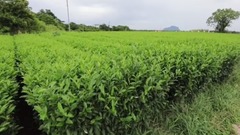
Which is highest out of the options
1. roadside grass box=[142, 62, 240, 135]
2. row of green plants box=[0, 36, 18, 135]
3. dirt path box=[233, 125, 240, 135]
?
row of green plants box=[0, 36, 18, 135]

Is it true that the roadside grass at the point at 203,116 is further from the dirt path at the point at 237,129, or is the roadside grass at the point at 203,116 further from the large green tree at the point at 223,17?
the large green tree at the point at 223,17

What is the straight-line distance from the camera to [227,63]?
587cm

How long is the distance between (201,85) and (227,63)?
1702 millimetres

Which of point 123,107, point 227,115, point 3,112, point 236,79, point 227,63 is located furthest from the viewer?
point 236,79

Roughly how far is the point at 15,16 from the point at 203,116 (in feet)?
96.9

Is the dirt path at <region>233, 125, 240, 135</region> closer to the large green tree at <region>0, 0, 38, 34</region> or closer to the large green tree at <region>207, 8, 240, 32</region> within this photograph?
the large green tree at <region>0, 0, 38, 34</region>

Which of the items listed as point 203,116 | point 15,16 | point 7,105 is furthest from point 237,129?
point 15,16

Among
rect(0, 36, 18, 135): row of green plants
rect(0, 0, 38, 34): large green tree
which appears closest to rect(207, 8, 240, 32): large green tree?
rect(0, 0, 38, 34): large green tree

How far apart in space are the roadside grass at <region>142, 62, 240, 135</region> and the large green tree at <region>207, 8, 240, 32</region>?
60859 millimetres

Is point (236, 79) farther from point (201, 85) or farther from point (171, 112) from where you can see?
point (171, 112)

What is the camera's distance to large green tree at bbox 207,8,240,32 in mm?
60250

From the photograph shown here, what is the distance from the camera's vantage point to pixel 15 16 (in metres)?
29.1

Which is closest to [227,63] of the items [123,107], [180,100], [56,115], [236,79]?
[236,79]

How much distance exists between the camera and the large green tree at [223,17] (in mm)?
60250
